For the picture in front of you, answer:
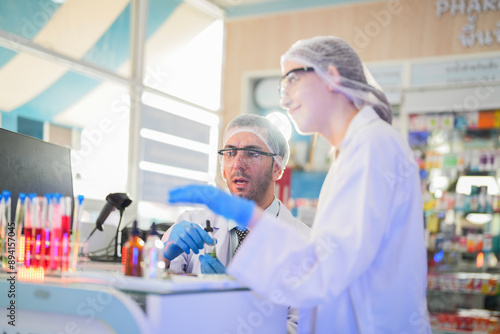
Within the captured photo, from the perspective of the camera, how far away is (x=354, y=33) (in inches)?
227

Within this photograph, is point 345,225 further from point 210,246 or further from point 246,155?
point 246,155

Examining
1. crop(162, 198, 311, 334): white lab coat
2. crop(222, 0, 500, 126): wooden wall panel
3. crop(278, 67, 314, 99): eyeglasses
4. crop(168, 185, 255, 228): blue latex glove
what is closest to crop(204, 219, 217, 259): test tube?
crop(162, 198, 311, 334): white lab coat

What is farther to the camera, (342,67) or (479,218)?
(479,218)

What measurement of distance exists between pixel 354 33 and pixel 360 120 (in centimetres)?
441

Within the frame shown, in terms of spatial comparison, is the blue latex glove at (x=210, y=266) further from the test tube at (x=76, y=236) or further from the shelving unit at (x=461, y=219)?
the shelving unit at (x=461, y=219)

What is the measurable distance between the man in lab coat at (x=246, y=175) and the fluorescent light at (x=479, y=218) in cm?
284

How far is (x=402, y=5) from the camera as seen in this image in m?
5.58

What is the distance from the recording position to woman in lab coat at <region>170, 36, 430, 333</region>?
55.6 inches

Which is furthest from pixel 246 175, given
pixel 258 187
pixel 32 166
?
pixel 32 166

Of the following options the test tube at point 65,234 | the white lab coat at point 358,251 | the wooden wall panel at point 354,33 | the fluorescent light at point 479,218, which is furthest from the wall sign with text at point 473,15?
the test tube at point 65,234

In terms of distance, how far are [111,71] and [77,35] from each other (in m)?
0.48

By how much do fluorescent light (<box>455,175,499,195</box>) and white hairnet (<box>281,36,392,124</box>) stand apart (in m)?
3.58

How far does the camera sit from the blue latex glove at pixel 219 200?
1492 millimetres

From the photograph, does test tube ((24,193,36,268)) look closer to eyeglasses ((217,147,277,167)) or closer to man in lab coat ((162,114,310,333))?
man in lab coat ((162,114,310,333))
